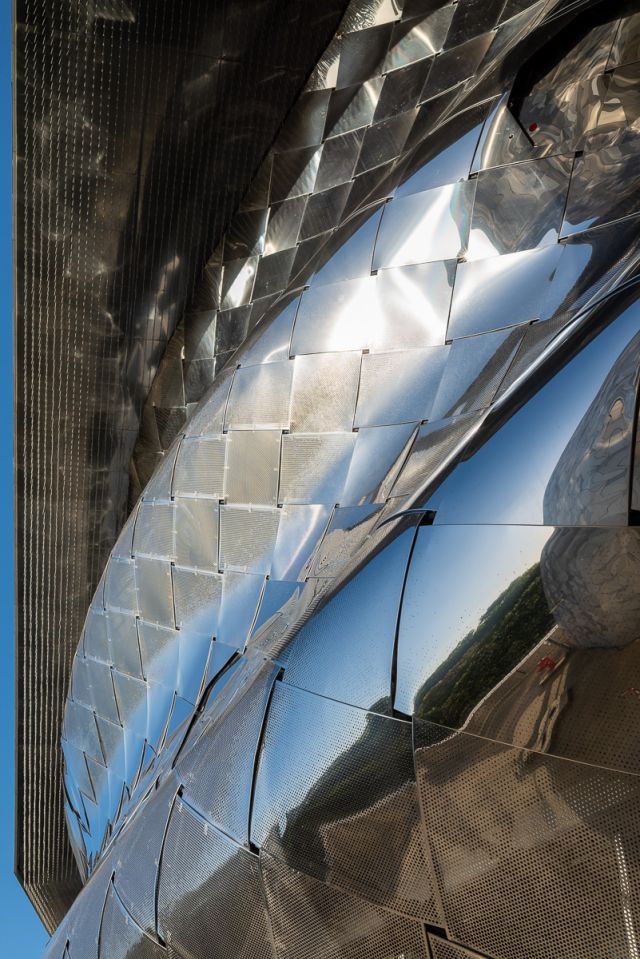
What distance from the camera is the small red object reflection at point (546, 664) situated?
168 centimetres

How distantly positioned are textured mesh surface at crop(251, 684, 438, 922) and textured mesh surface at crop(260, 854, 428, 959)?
1.6 inches

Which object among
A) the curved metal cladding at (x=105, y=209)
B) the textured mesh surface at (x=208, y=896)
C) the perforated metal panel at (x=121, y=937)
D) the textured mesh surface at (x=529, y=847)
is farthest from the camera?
the curved metal cladding at (x=105, y=209)

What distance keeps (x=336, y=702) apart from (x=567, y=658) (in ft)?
2.47

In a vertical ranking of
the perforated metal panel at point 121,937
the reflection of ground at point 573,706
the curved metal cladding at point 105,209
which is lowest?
the perforated metal panel at point 121,937

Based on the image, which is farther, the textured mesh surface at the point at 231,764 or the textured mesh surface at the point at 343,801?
the textured mesh surface at the point at 231,764

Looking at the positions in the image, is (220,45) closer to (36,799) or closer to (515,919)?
(515,919)

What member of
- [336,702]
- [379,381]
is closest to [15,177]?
[379,381]

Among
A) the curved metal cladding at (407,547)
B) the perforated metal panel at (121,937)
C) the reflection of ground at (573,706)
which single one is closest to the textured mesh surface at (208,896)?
the curved metal cladding at (407,547)

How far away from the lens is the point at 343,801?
79.7 inches

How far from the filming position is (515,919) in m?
1.69

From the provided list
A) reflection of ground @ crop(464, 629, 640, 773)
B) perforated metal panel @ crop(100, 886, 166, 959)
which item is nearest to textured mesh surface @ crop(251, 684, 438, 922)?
reflection of ground @ crop(464, 629, 640, 773)

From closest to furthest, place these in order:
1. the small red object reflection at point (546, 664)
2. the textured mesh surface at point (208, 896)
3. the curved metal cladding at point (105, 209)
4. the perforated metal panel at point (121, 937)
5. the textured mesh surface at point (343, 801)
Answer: the small red object reflection at point (546, 664) < the textured mesh surface at point (343, 801) < the textured mesh surface at point (208, 896) < the perforated metal panel at point (121, 937) < the curved metal cladding at point (105, 209)

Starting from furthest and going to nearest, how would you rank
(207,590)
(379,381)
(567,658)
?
(207,590)
(379,381)
(567,658)

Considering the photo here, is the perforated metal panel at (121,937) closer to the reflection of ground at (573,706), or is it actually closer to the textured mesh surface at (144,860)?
the textured mesh surface at (144,860)
